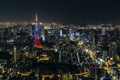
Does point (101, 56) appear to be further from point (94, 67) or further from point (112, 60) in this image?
point (94, 67)

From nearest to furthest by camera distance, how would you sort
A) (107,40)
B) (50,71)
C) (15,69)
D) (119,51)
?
(50,71) < (15,69) < (119,51) < (107,40)

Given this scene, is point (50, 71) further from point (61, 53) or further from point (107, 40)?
point (107, 40)

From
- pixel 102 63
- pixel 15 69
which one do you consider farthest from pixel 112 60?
pixel 15 69

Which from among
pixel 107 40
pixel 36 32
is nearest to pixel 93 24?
pixel 36 32

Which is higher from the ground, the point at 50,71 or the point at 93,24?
the point at 93,24

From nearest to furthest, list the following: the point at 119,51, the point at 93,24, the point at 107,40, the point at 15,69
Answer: the point at 15,69 < the point at 119,51 < the point at 107,40 < the point at 93,24

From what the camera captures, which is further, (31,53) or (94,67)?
(31,53)

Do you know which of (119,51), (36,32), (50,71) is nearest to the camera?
(50,71)

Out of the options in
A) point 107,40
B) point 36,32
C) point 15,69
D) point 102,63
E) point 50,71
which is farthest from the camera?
point 36,32

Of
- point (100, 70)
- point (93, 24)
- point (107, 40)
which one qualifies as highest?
point (93, 24)
